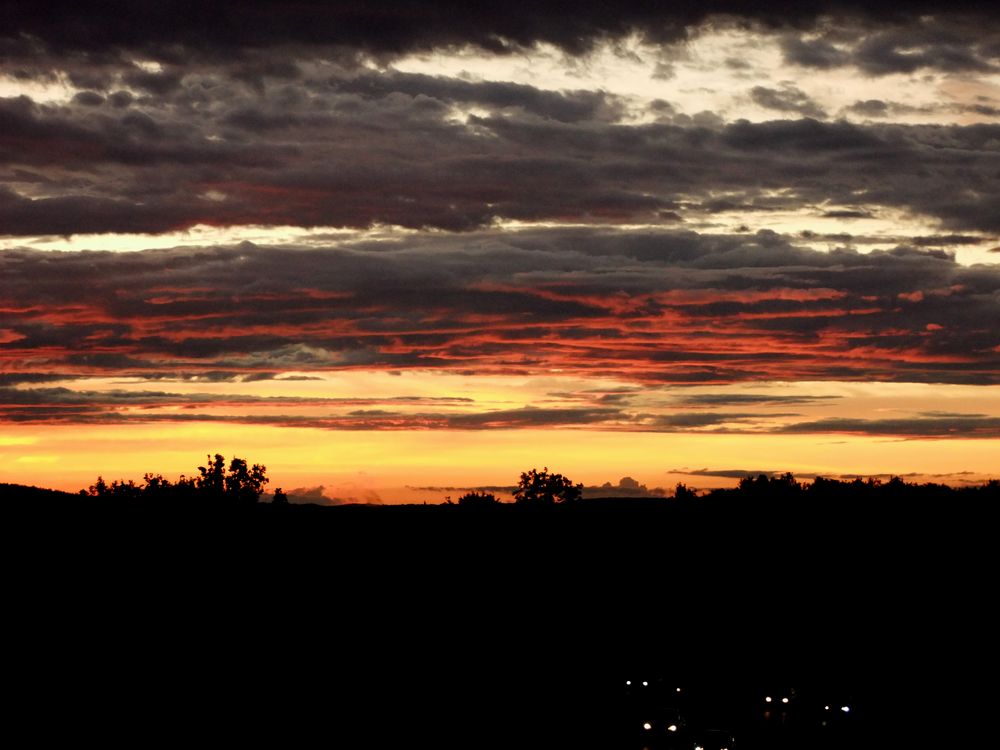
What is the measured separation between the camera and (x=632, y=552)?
127938 millimetres

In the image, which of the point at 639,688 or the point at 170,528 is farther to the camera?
the point at 170,528

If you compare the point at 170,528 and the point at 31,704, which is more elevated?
the point at 170,528

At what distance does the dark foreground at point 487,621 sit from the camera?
234 feet

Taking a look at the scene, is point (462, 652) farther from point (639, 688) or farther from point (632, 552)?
point (632, 552)

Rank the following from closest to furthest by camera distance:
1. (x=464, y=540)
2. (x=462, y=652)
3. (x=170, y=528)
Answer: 1. (x=462, y=652)
2. (x=170, y=528)
3. (x=464, y=540)

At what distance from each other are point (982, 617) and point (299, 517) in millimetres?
61040

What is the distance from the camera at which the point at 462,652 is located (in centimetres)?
9200

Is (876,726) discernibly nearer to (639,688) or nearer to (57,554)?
(639,688)

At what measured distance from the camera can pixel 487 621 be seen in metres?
100

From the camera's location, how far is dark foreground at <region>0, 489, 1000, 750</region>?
71438 millimetres


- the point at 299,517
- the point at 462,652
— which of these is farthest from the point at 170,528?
the point at 462,652

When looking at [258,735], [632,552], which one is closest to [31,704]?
[258,735]

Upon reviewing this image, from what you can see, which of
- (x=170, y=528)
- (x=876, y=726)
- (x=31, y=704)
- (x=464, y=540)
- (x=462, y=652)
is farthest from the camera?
(x=464, y=540)

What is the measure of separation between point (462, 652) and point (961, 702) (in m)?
33.3
